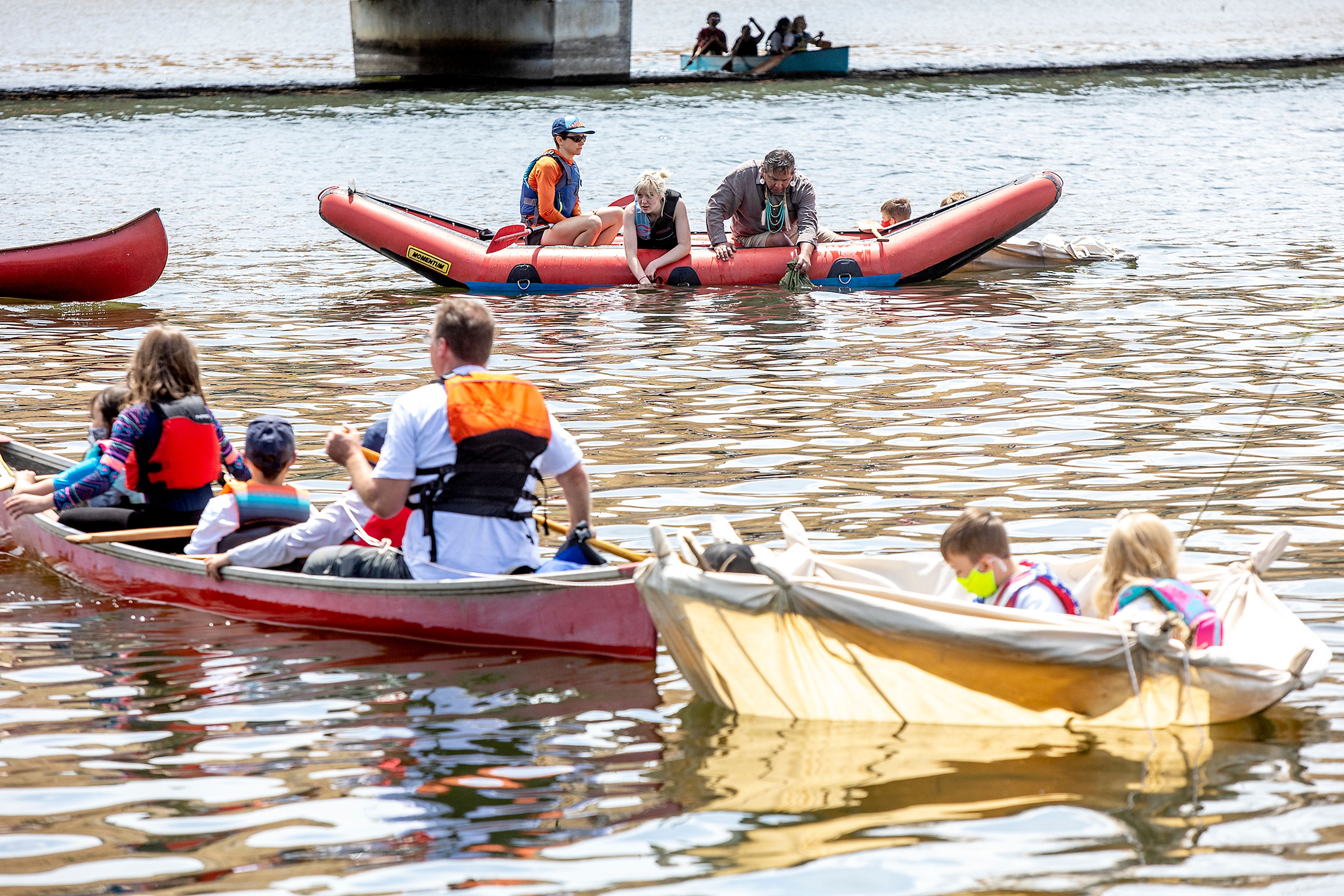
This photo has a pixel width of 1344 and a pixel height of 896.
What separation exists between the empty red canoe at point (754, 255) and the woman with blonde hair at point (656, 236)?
0.07 metres

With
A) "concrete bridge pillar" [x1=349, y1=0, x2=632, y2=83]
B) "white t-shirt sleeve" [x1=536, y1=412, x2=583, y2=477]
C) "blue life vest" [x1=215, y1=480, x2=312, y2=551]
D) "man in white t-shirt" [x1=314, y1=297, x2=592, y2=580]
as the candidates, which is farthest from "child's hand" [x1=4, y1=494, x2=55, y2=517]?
"concrete bridge pillar" [x1=349, y1=0, x2=632, y2=83]

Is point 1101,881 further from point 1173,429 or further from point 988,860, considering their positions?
point 1173,429

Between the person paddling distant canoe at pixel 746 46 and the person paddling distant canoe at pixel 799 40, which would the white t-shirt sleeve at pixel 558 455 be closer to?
the person paddling distant canoe at pixel 799 40

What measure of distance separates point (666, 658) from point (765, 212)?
8.63 m

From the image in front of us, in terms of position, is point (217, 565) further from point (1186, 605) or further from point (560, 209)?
point (560, 209)

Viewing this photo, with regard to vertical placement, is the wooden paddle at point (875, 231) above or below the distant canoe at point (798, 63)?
below

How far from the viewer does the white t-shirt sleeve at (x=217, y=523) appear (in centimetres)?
621

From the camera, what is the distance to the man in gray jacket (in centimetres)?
1334

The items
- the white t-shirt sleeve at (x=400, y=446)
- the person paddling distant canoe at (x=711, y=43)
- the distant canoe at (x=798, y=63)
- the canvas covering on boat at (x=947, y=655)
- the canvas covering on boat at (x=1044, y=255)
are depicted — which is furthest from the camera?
the person paddling distant canoe at (x=711, y=43)

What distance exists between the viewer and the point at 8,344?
12125mm

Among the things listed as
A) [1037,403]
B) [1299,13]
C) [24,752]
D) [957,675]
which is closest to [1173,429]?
[1037,403]

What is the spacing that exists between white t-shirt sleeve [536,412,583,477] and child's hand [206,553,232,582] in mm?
1463

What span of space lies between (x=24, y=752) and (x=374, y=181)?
20237 mm

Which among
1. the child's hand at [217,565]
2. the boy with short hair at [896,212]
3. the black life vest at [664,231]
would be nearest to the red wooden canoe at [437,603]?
the child's hand at [217,565]
